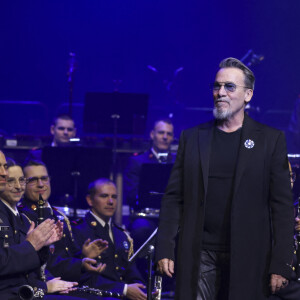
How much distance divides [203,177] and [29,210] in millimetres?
2563

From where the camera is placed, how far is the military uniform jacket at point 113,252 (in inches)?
249

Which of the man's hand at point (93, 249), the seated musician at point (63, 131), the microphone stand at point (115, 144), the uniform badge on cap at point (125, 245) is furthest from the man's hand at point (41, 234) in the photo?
the microphone stand at point (115, 144)

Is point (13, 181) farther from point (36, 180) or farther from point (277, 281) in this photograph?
point (277, 281)

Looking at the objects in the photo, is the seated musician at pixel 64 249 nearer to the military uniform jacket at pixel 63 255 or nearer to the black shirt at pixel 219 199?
the military uniform jacket at pixel 63 255

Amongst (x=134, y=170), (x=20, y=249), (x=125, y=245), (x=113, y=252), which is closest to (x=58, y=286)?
(x=20, y=249)

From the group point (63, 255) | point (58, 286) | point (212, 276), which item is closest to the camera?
point (212, 276)

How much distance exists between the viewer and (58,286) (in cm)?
515

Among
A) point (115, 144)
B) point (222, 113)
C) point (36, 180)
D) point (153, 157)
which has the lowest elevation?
point (36, 180)

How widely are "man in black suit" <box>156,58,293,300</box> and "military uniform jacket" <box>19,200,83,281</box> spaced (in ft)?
6.83

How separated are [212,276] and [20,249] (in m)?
1.26

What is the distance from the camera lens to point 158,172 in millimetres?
7871

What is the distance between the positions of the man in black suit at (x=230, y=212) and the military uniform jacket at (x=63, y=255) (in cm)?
208

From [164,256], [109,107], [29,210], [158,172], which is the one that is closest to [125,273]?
[29,210]

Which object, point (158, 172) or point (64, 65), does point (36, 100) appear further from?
point (158, 172)
